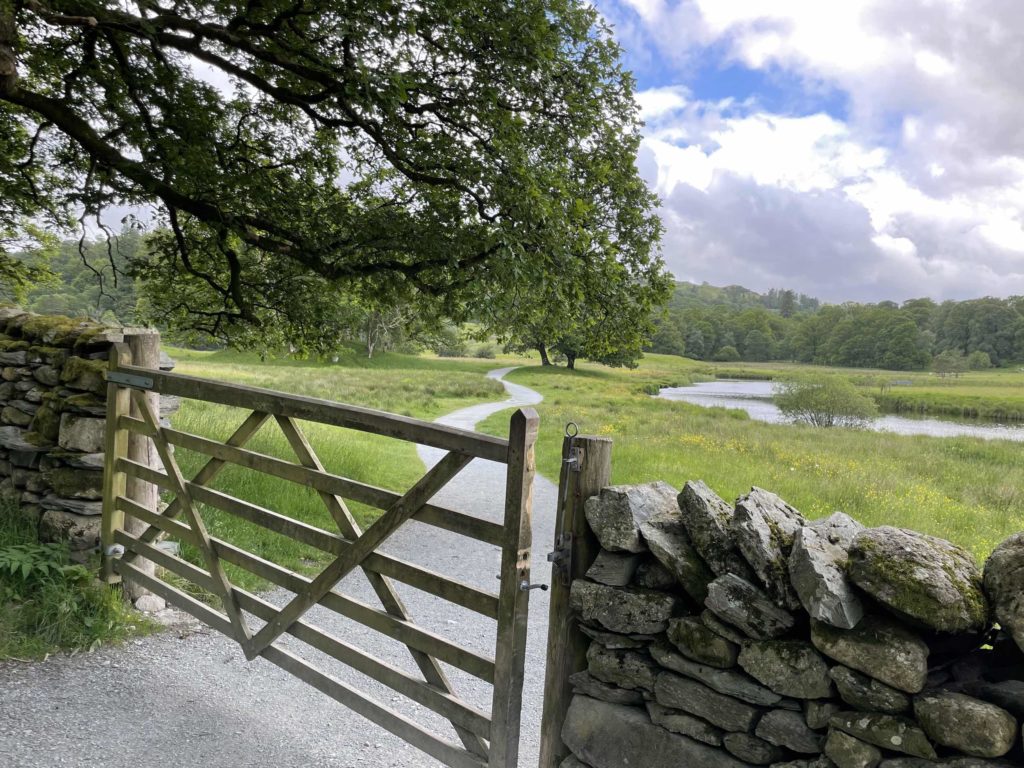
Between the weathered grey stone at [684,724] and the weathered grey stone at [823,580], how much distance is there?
2.18 ft

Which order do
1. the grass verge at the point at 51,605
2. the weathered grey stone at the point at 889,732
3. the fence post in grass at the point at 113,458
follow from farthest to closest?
the fence post in grass at the point at 113,458
the grass verge at the point at 51,605
the weathered grey stone at the point at 889,732

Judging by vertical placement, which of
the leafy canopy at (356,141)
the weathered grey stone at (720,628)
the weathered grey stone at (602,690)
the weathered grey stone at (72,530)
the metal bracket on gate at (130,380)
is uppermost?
the leafy canopy at (356,141)

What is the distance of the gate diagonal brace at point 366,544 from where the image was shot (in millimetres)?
3104

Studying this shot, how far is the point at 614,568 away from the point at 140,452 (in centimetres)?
420

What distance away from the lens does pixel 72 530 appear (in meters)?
5.27

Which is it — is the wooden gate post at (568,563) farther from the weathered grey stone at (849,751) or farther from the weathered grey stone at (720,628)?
the weathered grey stone at (849,751)

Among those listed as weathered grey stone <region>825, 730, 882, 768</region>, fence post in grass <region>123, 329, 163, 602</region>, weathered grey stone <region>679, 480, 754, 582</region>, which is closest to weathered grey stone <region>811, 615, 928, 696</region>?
weathered grey stone <region>825, 730, 882, 768</region>

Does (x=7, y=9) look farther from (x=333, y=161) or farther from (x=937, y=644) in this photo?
(x=937, y=644)

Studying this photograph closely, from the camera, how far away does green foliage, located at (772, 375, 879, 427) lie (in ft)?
110

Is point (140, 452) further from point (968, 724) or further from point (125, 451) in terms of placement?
point (968, 724)

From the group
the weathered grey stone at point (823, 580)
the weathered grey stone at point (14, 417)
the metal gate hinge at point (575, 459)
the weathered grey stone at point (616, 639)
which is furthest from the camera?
the weathered grey stone at point (14, 417)

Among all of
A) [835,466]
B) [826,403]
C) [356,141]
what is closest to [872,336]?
[826,403]

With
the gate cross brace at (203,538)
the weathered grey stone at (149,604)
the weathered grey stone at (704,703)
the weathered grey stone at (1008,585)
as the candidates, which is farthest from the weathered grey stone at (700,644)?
the weathered grey stone at (149,604)

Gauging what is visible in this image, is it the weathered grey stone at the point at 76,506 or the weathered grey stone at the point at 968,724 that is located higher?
the weathered grey stone at the point at 968,724
